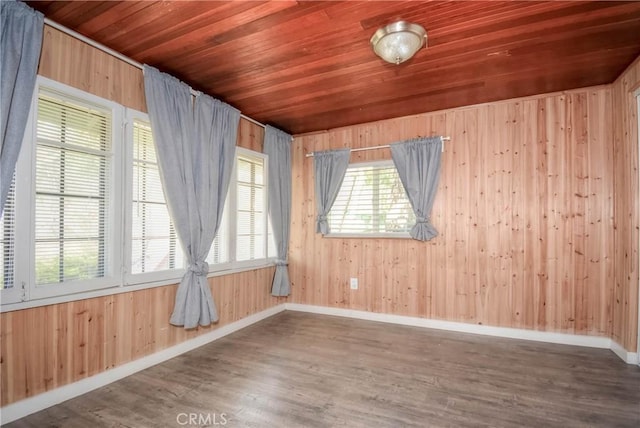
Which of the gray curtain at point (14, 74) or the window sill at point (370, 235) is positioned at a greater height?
the gray curtain at point (14, 74)

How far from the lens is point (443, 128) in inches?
143

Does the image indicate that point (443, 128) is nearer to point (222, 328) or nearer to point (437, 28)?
point (437, 28)

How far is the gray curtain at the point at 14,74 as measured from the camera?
174cm

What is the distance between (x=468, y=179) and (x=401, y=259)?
4.00ft

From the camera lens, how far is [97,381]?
2230 mm

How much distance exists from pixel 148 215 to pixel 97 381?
50.4 inches

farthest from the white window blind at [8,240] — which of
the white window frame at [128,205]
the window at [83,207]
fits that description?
the white window frame at [128,205]

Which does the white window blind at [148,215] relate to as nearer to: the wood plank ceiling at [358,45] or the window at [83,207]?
the window at [83,207]

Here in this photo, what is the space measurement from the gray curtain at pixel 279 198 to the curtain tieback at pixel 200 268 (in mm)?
1313

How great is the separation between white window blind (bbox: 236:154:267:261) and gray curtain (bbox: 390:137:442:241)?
1839 millimetres

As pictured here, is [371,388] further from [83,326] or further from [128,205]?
[128,205]

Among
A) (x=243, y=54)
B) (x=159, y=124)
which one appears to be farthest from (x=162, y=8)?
(x=159, y=124)

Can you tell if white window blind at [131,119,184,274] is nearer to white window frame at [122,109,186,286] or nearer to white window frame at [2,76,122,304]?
white window frame at [122,109,186,286]

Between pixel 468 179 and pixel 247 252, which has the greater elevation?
pixel 468 179
